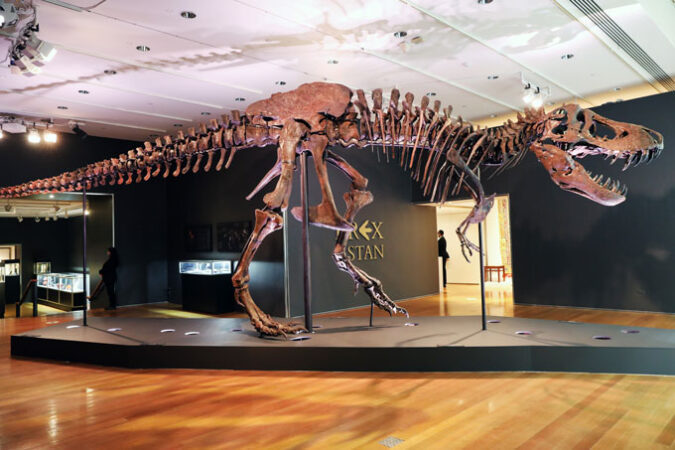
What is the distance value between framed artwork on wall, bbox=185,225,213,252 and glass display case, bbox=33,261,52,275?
3389mm

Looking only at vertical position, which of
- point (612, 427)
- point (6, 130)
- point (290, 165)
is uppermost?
point (6, 130)

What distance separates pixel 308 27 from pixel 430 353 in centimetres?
374

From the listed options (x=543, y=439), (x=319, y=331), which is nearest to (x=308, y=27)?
(x=319, y=331)

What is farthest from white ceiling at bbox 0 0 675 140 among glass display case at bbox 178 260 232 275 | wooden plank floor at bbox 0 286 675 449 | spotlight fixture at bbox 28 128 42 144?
wooden plank floor at bbox 0 286 675 449

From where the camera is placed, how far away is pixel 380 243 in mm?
9766

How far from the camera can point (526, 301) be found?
360 inches

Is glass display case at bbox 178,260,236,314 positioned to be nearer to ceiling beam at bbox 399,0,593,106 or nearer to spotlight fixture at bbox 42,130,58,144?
spotlight fixture at bbox 42,130,58,144

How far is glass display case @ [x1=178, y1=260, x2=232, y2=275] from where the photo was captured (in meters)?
9.31

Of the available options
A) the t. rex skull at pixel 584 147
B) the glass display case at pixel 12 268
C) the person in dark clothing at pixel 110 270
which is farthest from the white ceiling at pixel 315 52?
the glass display case at pixel 12 268

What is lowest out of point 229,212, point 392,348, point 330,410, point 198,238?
point 330,410

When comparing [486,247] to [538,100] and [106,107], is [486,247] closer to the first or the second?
[538,100]

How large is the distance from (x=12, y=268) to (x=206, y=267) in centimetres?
453

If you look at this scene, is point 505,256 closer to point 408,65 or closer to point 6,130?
point 408,65

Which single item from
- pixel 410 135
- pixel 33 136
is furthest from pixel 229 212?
pixel 410 135
